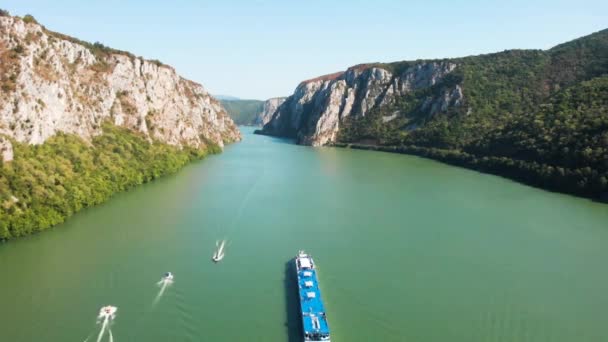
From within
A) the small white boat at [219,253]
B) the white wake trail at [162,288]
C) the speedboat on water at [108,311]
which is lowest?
the speedboat on water at [108,311]

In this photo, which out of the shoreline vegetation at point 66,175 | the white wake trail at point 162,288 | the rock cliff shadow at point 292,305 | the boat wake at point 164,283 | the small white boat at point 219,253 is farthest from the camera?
the shoreline vegetation at point 66,175

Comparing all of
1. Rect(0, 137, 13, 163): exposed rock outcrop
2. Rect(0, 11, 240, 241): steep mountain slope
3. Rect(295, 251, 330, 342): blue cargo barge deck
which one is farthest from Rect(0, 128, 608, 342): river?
Rect(0, 137, 13, 163): exposed rock outcrop

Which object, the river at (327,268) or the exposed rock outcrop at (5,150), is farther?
the exposed rock outcrop at (5,150)

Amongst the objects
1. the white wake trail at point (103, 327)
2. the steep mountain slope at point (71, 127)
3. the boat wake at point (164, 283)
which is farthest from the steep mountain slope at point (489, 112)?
the steep mountain slope at point (71, 127)

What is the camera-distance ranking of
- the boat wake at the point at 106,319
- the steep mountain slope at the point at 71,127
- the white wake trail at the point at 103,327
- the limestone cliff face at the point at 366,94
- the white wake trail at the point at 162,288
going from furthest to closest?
the limestone cliff face at the point at 366,94
the steep mountain slope at the point at 71,127
the white wake trail at the point at 162,288
the boat wake at the point at 106,319
the white wake trail at the point at 103,327

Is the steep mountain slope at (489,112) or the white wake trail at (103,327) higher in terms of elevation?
the steep mountain slope at (489,112)

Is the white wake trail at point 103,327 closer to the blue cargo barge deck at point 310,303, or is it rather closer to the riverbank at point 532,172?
the blue cargo barge deck at point 310,303

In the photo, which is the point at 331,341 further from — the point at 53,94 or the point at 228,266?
the point at 53,94
